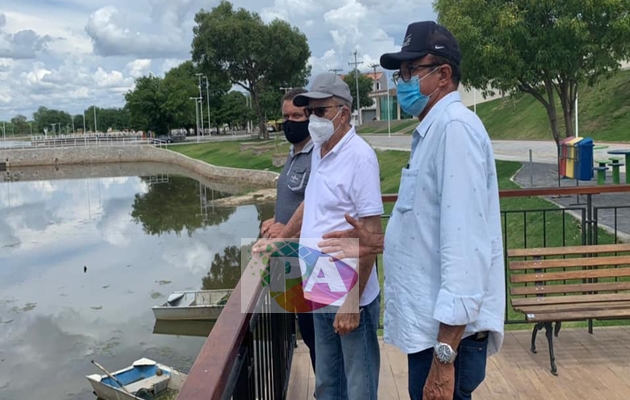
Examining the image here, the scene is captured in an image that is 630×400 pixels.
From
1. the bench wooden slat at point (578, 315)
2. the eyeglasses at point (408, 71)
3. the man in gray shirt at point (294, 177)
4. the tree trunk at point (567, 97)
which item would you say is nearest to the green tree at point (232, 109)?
the tree trunk at point (567, 97)

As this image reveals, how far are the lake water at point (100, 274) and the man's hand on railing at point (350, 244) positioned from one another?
881 centimetres

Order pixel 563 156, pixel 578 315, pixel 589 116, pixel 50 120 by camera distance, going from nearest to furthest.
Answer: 1. pixel 578 315
2. pixel 563 156
3. pixel 589 116
4. pixel 50 120

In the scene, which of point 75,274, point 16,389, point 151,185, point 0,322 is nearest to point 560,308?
point 16,389

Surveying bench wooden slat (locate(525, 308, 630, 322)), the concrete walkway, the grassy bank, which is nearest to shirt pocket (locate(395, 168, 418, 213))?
bench wooden slat (locate(525, 308, 630, 322))

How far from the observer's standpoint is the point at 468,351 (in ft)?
5.50

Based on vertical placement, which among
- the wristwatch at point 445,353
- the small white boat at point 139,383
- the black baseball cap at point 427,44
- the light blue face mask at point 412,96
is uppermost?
the black baseball cap at point 427,44

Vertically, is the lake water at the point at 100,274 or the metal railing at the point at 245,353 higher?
the metal railing at the point at 245,353

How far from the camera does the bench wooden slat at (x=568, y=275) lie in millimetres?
3711

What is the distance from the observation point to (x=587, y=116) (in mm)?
28250

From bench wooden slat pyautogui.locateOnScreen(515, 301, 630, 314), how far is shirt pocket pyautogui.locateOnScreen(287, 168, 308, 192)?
5.51ft

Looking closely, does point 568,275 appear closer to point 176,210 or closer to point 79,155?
point 176,210

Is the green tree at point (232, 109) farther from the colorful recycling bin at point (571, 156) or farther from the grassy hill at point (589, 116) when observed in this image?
the colorful recycling bin at point (571, 156)

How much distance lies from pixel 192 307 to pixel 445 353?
1123 cm

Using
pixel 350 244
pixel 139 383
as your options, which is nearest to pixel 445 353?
pixel 350 244
